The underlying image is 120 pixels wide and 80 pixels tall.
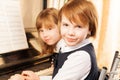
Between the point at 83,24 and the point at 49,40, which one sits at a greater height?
the point at 83,24

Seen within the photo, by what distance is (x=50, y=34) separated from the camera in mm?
1166

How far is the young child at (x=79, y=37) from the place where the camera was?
81cm

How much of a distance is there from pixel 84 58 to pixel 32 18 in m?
0.78

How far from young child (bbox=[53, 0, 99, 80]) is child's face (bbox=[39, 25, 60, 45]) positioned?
0.30 metres

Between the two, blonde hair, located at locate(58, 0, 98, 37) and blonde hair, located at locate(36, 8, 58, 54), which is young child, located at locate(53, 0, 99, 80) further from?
blonde hair, located at locate(36, 8, 58, 54)

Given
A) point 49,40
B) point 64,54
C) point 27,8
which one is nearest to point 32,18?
point 27,8

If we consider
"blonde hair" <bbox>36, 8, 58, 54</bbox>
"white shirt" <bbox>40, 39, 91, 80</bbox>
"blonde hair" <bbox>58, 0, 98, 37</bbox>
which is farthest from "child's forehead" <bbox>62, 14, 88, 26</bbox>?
"blonde hair" <bbox>36, 8, 58, 54</bbox>

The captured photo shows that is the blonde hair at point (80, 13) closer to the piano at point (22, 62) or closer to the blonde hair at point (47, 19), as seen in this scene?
the blonde hair at point (47, 19)

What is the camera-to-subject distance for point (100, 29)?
142 cm

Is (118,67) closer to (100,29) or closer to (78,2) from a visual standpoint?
(78,2)

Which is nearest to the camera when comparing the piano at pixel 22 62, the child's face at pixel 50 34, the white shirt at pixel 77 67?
the white shirt at pixel 77 67

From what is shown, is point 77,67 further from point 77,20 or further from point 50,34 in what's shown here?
point 50,34

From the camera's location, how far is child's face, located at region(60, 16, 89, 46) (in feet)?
2.69

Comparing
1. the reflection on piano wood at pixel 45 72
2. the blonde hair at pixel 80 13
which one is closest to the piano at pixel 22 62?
the reflection on piano wood at pixel 45 72
